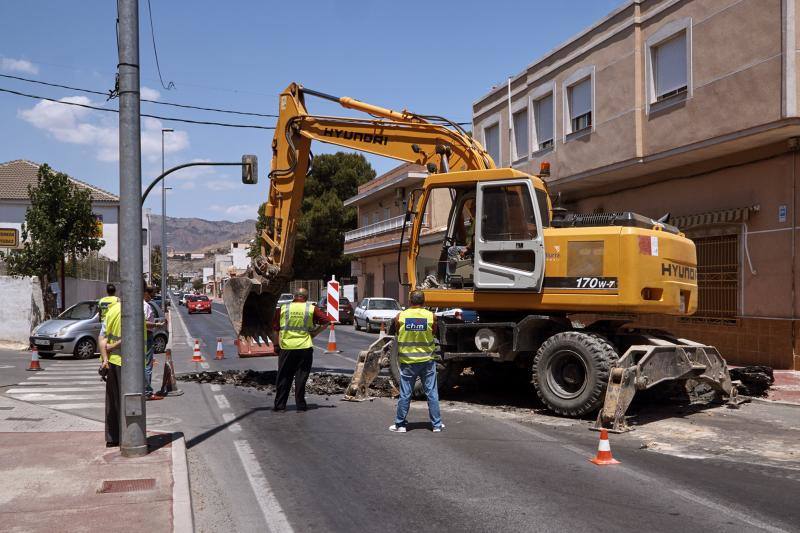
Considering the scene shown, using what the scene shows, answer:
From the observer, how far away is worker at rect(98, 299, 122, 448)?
25.5 feet

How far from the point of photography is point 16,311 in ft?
76.9

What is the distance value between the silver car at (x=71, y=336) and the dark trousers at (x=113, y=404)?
10.9m

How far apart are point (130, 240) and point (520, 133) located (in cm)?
1780

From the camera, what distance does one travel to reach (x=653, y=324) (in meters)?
18.8

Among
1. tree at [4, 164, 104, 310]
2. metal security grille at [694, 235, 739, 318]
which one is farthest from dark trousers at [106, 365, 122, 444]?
tree at [4, 164, 104, 310]

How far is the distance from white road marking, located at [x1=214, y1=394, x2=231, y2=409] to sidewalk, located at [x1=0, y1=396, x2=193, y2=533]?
7.11 feet

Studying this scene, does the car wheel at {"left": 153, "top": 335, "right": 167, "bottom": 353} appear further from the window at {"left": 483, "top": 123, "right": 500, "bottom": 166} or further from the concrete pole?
the concrete pole

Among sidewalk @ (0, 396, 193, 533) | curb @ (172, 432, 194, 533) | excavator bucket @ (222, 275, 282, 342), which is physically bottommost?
sidewalk @ (0, 396, 193, 533)

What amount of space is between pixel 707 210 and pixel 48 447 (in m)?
14.5

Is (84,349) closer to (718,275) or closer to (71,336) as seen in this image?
(71,336)

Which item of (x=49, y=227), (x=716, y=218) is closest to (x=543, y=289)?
(x=716, y=218)

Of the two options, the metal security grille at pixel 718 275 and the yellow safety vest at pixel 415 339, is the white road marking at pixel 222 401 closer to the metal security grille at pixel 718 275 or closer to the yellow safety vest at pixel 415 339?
the yellow safety vest at pixel 415 339

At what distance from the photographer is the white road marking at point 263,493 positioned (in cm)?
538

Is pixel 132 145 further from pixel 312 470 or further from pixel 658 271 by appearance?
pixel 658 271
